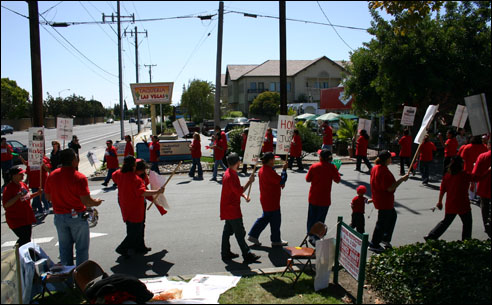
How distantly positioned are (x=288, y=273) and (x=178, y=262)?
1840 mm

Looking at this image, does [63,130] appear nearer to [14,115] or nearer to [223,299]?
[223,299]

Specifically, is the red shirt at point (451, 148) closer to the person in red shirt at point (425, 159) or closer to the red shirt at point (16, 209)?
the person in red shirt at point (425, 159)

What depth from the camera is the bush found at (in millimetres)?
4617

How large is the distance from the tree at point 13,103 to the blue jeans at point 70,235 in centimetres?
7301

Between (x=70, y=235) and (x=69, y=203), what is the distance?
0.52m

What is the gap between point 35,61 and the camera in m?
11.5

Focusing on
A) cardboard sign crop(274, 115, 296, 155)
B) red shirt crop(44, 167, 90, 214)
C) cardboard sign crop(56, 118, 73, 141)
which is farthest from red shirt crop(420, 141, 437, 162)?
cardboard sign crop(56, 118, 73, 141)

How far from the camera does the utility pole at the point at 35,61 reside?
36.7ft

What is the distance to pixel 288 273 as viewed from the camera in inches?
226

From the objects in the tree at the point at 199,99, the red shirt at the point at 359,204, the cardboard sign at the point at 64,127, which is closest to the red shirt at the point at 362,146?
the red shirt at the point at 359,204

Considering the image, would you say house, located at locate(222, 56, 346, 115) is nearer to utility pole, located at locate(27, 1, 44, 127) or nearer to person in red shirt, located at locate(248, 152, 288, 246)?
utility pole, located at locate(27, 1, 44, 127)

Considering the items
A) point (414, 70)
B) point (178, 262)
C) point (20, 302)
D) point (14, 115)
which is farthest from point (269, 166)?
point (14, 115)

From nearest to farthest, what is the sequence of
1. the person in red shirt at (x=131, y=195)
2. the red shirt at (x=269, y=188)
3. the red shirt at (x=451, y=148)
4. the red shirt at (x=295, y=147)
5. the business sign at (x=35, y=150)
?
the person in red shirt at (x=131, y=195) → the red shirt at (x=269, y=188) → the business sign at (x=35, y=150) → the red shirt at (x=451, y=148) → the red shirt at (x=295, y=147)

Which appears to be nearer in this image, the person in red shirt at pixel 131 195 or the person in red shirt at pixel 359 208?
the person in red shirt at pixel 131 195
